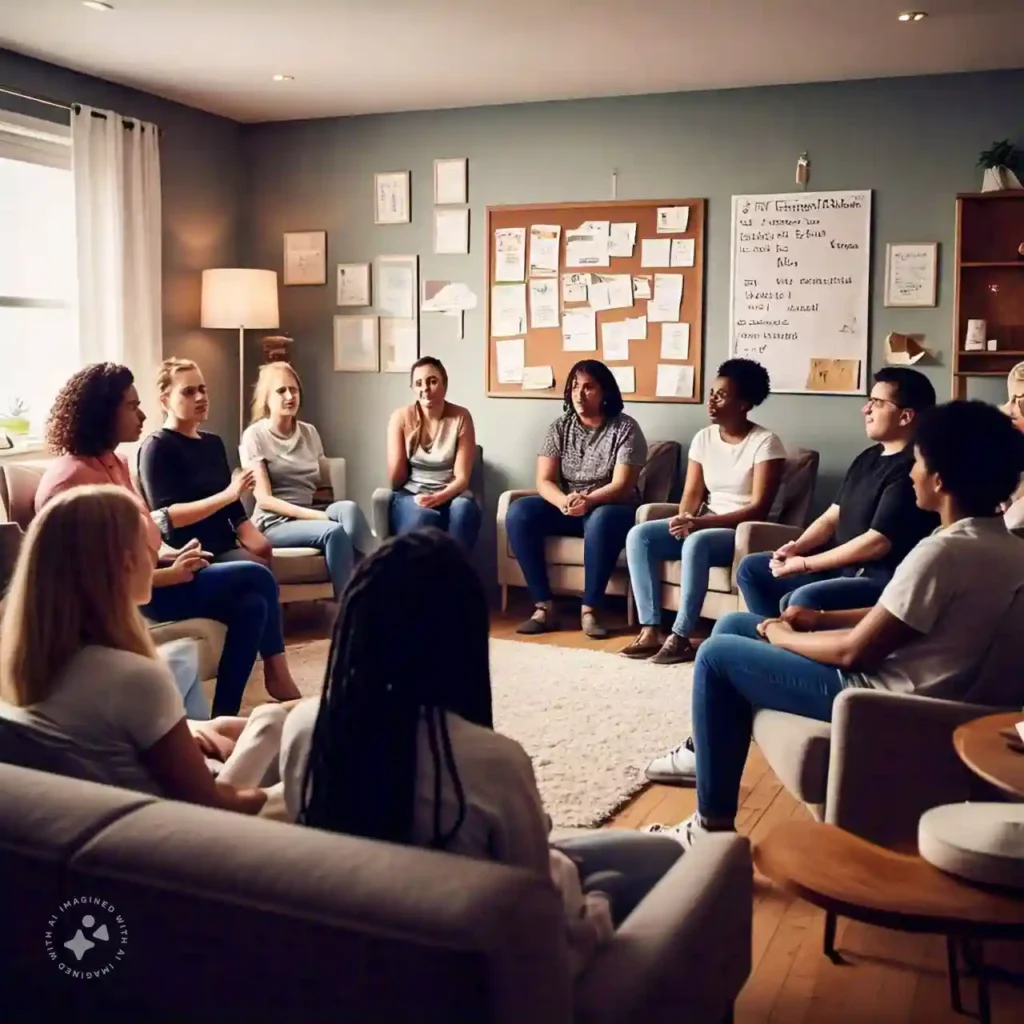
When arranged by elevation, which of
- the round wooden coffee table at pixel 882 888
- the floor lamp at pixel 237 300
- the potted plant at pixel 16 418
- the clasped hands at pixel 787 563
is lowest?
the round wooden coffee table at pixel 882 888

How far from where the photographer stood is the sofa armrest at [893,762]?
7.82 feet

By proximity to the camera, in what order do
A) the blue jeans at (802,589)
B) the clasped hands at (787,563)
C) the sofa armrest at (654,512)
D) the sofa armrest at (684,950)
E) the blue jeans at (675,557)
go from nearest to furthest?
the sofa armrest at (684,950) < the blue jeans at (802,589) < the clasped hands at (787,563) < the blue jeans at (675,557) < the sofa armrest at (654,512)

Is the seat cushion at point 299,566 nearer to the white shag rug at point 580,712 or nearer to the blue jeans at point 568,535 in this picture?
the white shag rug at point 580,712

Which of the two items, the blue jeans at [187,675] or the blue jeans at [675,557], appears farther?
the blue jeans at [675,557]

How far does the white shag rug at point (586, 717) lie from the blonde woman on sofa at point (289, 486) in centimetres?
79

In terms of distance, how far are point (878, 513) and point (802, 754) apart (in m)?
1.43

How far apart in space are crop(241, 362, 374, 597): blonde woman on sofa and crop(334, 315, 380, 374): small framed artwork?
1.03 meters

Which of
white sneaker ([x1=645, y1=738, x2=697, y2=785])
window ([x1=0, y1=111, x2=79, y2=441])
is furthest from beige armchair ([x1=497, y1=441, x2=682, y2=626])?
window ([x1=0, y1=111, x2=79, y2=441])

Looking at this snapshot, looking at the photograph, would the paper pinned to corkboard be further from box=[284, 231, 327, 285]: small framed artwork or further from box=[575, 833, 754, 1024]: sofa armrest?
box=[575, 833, 754, 1024]: sofa armrest

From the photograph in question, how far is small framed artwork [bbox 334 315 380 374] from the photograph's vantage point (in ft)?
21.9

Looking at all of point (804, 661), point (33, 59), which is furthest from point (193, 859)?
point (33, 59)

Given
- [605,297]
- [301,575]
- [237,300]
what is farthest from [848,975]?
[237,300]

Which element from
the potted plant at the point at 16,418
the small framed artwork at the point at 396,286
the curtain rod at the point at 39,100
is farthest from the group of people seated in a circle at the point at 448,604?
the curtain rod at the point at 39,100

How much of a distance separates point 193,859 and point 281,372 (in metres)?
4.49
